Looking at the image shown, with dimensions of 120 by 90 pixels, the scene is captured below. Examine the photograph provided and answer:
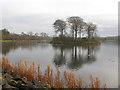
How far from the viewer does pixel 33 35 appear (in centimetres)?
6325

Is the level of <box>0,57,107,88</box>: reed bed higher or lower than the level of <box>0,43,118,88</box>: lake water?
higher

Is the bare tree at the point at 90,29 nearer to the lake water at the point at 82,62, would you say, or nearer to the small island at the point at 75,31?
the small island at the point at 75,31

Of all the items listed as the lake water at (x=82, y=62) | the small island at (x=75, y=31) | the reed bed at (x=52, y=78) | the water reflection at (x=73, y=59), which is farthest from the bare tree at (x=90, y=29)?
the reed bed at (x=52, y=78)

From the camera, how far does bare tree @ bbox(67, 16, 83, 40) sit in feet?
105

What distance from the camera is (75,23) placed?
31.9 m

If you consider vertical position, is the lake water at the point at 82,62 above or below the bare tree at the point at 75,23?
below

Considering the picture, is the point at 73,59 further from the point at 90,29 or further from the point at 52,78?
the point at 90,29

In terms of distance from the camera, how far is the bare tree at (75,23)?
31.9 metres

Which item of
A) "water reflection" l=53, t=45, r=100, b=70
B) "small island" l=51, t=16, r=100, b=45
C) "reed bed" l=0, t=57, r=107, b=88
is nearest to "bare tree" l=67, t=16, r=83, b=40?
"small island" l=51, t=16, r=100, b=45

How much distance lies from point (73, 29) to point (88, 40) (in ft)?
14.7

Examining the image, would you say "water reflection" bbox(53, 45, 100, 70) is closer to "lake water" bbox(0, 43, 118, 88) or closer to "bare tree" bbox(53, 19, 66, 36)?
"lake water" bbox(0, 43, 118, 88)

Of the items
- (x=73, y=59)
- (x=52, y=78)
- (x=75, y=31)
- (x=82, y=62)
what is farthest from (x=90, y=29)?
(x=52, y=78)

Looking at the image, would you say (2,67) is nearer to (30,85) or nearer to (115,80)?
(30,85)

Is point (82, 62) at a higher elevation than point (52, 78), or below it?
below
